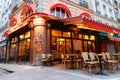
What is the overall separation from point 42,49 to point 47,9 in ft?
11.2

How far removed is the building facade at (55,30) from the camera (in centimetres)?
969

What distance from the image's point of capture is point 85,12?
14508 mm

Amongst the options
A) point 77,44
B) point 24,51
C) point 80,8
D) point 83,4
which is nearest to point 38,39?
point 24,51

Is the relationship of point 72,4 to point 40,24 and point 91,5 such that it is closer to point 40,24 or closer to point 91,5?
point 91,5

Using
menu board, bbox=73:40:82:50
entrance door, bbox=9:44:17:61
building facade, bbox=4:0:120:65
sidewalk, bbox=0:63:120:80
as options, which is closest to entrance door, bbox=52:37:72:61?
building facade, bbox=4:0:120:65

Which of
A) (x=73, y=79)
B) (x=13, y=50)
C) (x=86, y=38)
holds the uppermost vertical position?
(x=86, y=38)

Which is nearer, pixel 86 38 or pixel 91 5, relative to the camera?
pixel 86 38

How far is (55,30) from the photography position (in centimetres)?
1112

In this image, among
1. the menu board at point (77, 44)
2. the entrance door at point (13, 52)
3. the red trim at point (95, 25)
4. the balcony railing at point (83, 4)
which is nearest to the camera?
the red trim at point (95, 25)

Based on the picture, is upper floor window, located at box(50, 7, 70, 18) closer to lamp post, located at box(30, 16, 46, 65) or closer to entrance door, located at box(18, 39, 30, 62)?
lamp post, located at box(30, 16, 46, 65)

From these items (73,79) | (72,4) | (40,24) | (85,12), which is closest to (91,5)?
(85,12)

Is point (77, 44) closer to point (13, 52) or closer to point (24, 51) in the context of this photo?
point (24, 51)

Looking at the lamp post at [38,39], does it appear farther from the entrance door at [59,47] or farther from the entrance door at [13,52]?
the entrance door at [13,52]

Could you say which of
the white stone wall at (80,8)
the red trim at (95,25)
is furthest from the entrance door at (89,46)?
the red trim at (95,25)
